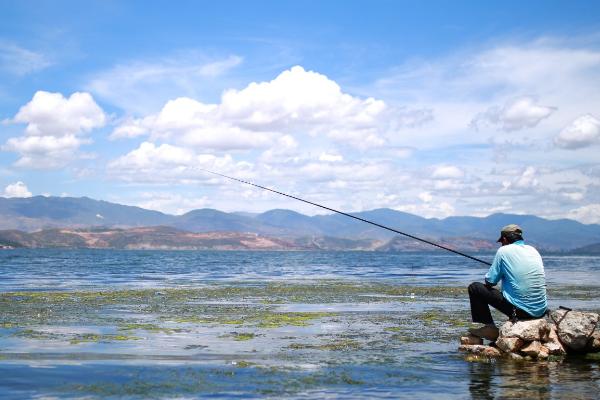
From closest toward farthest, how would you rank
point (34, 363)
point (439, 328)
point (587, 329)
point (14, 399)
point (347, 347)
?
point (14, 399) < point (34, 363) < point (587, 329) < point (347, 347) < point (439, 328)

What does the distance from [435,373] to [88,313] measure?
15087mm

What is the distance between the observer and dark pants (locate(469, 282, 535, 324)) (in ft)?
50.2

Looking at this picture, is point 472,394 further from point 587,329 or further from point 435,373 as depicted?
point 587,329

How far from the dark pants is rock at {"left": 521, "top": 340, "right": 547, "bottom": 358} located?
71cm

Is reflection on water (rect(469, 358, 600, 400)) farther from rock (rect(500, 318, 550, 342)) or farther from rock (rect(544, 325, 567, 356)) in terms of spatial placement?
rock (rect(500, 318, 550, 342))

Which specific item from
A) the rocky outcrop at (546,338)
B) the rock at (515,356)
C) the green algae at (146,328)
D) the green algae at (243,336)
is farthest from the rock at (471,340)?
the green algae at (146,328)

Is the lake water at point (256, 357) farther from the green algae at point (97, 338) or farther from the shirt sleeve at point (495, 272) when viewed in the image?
the shirt sleeve at point (495, 272)

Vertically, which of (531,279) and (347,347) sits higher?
(531,279)

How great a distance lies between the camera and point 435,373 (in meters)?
13.1

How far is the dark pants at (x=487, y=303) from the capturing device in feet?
50.2

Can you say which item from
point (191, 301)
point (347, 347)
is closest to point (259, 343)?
point (347, 347)

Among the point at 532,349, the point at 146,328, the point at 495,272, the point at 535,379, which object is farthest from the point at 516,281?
the point at 146,328

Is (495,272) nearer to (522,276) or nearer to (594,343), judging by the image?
(522,276)

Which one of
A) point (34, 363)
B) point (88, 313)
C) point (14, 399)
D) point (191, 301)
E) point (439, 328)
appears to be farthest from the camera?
point (191, 301)
